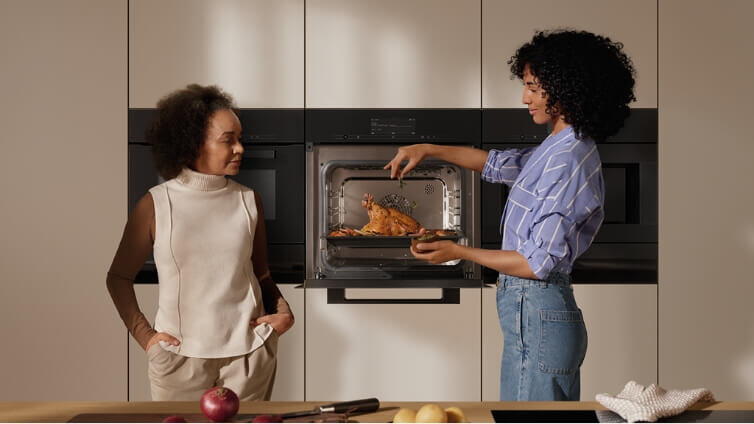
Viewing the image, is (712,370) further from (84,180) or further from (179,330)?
(84,180)

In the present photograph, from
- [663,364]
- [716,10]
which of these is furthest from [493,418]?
[716,10]

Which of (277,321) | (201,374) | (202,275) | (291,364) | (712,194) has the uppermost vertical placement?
(712,194)

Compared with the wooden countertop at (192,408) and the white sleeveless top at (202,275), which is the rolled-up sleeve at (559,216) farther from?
the white sleeveless top at (202,275)

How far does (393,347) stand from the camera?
297 cm

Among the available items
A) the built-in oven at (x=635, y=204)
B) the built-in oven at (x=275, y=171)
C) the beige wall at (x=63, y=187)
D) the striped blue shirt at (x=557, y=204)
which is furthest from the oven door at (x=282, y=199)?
the striped blue shirt at (x=557, y=204)

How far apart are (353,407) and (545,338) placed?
57 centimetres

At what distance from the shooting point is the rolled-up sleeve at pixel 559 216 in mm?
1646

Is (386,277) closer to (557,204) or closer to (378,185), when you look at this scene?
(378,185)

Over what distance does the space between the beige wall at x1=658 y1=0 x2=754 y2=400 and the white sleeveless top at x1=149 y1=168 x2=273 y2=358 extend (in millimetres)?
1949

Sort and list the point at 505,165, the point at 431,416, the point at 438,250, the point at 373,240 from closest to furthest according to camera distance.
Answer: the point at 431,416
the point at 438,250
the point at 505,165
the point at 373,240

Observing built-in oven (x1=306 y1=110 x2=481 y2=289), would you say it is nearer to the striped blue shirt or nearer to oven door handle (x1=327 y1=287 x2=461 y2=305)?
oven door handle (x1=327 y1=287 x2=461 y2=305)

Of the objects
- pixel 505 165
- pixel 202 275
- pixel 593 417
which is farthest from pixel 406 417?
pixel 505 165

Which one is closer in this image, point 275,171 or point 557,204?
point 557,204

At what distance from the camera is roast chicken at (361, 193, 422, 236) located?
2793 mm
